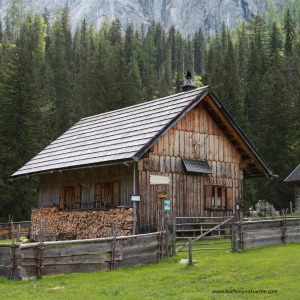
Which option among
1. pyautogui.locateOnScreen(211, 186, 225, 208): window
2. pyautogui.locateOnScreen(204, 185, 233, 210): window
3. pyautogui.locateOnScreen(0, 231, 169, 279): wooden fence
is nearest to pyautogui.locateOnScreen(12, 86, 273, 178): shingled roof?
pyautogui.locateOnScreen(204, 185, 233, 210): window

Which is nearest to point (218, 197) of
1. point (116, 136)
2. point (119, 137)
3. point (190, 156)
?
point (190, 156)

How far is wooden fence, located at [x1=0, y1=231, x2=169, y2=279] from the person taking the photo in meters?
15.2

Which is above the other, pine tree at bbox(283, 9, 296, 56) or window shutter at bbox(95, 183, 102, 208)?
pine tree at bbox(283, 9, 296, 56)

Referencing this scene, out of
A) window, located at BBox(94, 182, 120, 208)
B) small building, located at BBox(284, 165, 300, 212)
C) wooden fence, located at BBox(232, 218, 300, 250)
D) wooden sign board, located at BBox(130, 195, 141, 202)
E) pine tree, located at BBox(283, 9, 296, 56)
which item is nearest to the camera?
wooden fence, located at BBox(232, 218, 300, 250)

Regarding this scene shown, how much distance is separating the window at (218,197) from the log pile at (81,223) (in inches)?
184

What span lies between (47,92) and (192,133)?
66402 millimetres

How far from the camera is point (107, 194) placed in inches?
1001

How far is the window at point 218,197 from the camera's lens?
2622cm

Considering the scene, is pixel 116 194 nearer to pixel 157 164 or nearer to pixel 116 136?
pixel 157 164

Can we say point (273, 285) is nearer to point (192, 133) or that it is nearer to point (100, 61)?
point (192, 133)

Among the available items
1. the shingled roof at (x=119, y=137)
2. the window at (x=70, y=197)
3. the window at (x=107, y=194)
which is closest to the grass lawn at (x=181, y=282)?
the shingled roof at (x=119, y=137)

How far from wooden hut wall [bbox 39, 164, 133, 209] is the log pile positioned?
56 centimetres

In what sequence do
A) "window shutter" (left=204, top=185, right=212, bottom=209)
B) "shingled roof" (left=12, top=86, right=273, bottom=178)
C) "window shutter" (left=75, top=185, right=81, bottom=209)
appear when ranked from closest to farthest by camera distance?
"shingled roof" (left=12, top=86, right=273, bottom=178) < "window shutter" (left=204, top=185, right=212, bottom=209) < "window shutter" (left=75, top=185, right=81, bottom=209)

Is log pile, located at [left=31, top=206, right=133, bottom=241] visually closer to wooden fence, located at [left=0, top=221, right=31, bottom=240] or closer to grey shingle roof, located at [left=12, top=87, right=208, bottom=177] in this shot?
wooden fence, located at [left=0, top=221, right=31, bottom=240]
